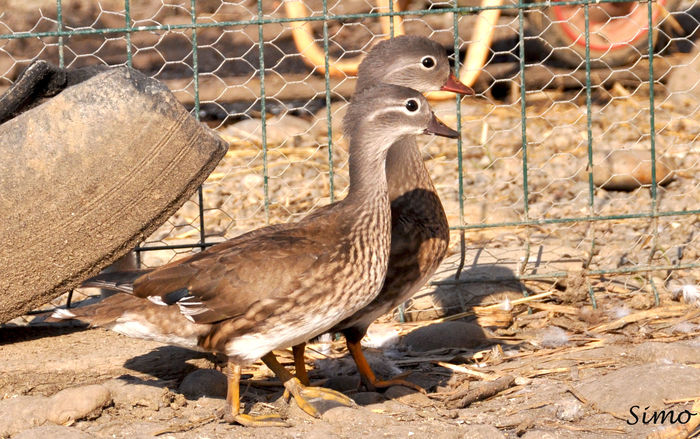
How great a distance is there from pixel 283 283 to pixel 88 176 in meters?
0.88

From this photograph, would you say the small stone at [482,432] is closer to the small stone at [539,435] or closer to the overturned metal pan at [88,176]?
the small stone at [539,435]

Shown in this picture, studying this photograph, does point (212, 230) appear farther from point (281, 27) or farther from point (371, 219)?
point (371, 219)

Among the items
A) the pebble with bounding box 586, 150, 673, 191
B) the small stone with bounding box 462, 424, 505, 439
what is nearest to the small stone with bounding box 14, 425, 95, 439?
the small stone with bounding box 462, 424, 505, 439

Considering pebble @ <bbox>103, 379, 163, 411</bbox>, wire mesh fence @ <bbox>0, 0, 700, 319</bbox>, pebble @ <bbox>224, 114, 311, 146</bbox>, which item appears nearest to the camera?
pebble @ <bbox>103, 379, 163, 411</bbox>

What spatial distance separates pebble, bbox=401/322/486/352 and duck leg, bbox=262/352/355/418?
1052 millimetres

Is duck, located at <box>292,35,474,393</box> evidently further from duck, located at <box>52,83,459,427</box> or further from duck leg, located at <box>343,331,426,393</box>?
duck, located at <box>52,83,459,427</box>

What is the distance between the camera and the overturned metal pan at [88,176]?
4.12 m

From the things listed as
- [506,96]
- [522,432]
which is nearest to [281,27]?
[506,96]

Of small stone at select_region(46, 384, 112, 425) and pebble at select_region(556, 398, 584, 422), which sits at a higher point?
small stone at select_region(46, 384, 112, 425)

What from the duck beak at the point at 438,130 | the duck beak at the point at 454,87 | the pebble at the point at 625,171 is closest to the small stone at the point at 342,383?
the duck beak at the point at 438,130

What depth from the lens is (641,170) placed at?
24.7 ft

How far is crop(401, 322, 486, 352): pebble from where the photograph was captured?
5.16m

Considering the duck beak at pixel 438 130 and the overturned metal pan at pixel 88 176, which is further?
the duck beak at pixel 438 130
